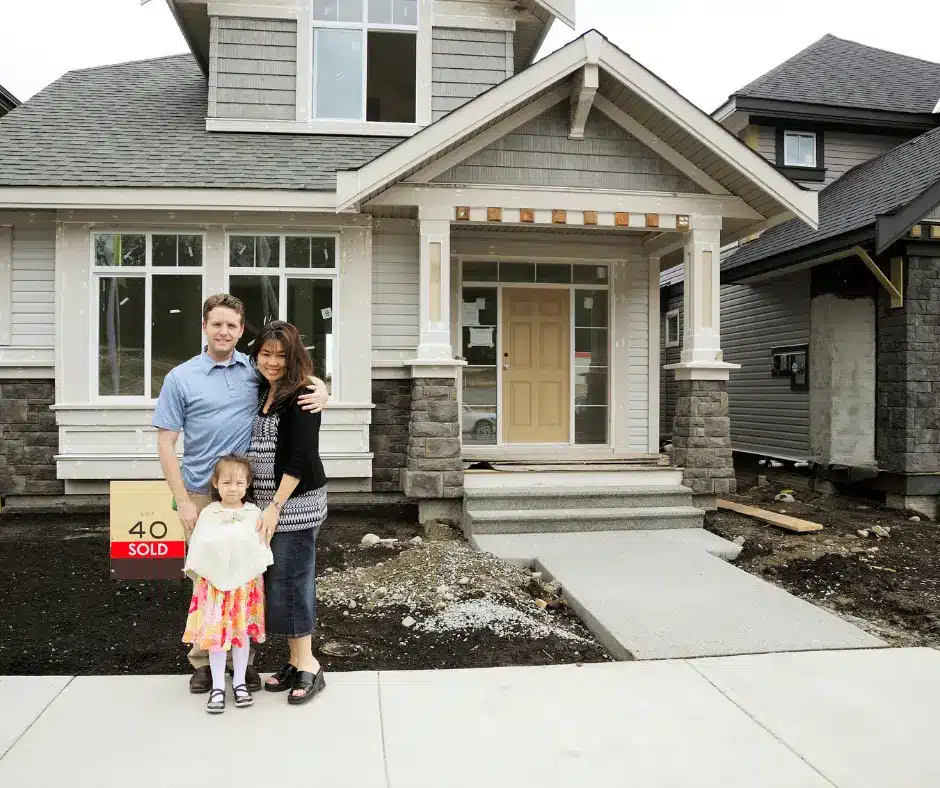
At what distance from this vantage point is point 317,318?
7965mm

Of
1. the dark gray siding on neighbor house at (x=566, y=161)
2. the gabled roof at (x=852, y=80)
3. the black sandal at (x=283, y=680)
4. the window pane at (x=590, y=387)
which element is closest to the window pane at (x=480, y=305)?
the window pane at (x=590, y=387)

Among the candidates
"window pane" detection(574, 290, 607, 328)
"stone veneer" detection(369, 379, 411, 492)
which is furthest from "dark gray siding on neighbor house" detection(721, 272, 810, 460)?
"stone veneer" detection(369, 379, 411, 492)

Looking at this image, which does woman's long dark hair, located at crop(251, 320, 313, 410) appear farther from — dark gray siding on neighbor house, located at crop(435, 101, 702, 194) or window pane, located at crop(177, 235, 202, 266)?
window pane, located at crop(177, 235, 202, 266)

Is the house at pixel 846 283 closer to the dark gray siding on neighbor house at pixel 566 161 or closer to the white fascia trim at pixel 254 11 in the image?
the dark gray siding on neighbor house at pixel 566 161

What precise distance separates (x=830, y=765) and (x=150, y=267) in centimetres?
728

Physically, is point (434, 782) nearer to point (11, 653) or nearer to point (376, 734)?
point (376, 734)

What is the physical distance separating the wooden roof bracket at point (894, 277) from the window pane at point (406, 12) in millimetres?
5735

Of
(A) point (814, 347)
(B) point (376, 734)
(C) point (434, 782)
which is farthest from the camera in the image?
(A) point (814, 347)

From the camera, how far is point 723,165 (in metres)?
7.60

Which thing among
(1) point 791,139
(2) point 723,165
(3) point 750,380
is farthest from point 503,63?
(3) point 750,380

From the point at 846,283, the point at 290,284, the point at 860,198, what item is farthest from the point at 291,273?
the point at 860,198

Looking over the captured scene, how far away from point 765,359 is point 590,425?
3.95 metres

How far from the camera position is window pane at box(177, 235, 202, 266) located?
7844 mm

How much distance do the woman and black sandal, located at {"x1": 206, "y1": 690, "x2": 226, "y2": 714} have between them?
11.3 inches
